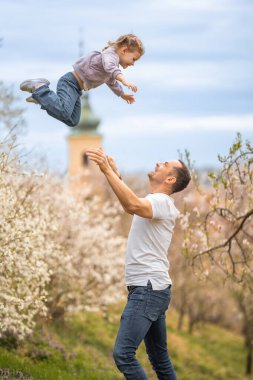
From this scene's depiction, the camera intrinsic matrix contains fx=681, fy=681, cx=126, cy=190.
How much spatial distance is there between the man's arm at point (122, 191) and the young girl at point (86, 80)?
97 cm

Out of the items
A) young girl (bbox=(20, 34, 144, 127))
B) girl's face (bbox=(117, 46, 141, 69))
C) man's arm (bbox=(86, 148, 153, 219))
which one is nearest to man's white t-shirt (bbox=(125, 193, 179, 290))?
man's arm (bbox=(86, 148, 153, 219))

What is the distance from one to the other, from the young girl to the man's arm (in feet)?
3.19

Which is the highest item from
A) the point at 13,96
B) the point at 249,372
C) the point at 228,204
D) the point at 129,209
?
the point at 13,96

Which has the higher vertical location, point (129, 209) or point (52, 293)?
point (129, 209)

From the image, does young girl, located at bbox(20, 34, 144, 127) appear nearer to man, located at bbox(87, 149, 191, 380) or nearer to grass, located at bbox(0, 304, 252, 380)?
man, located at bbox(87, 149, 191, 380)

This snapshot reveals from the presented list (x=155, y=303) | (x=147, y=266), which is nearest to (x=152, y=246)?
(x=147, y=266)

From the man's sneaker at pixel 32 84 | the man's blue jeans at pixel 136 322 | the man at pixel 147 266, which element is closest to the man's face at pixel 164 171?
the man at pixel 147 266

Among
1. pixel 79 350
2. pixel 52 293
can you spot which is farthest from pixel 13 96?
pixel 79 350

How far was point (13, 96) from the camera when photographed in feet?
44.8

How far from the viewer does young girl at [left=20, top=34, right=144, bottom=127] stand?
6297 millimetres

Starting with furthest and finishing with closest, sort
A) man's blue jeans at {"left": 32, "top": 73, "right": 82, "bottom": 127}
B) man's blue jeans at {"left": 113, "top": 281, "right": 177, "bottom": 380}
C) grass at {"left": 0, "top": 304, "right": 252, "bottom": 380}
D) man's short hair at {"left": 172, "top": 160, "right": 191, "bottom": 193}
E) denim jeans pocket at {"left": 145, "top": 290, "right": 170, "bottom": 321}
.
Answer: grass at {"left": 0, "top": 304, "right": 252, "bottom": 380}, man's blue jeans at {"left": 32, "top": 73, "right": 82, "bottom": 127}, man's short hair at {"left": 172, "top": 160, "right": 191, "bottom": 193}, denim jeans pocket at {"left": 145, "top": 290, "right": 170, "bottom": 321}, man's blue jeans at {"left": 113, "top": 281, "right": 177, "bottom": 380}

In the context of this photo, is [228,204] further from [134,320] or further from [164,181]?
[134,320]

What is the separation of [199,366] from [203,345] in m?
5.46

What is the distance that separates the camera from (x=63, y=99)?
6.38m
